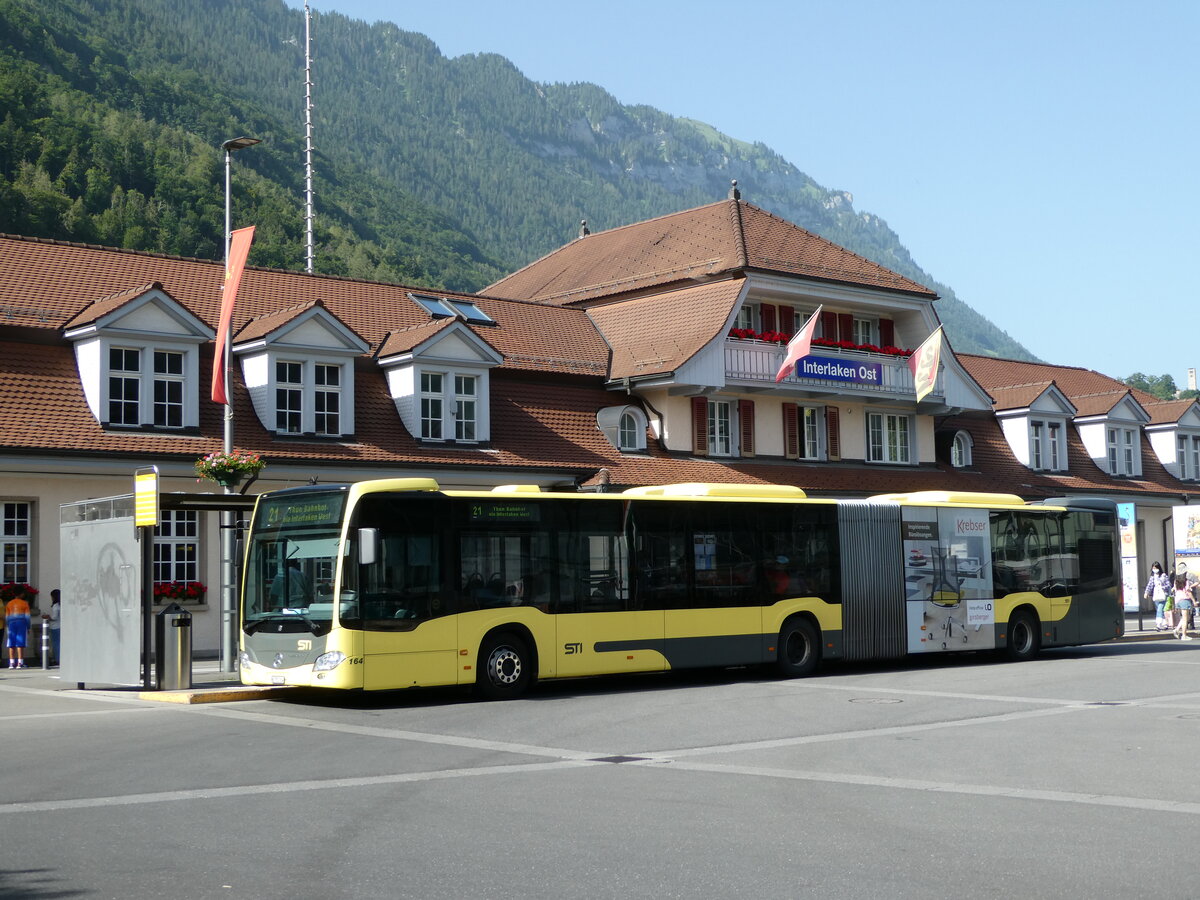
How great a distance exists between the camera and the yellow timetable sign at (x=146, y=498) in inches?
820

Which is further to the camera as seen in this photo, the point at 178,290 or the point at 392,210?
the point at 392,210

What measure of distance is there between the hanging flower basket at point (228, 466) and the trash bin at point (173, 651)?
363cm

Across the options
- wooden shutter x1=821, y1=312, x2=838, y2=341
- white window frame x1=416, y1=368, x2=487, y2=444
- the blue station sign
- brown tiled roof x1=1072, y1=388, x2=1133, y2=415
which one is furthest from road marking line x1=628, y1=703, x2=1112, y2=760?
brown tiled roof x1=1072, y1=388, x2=1133, y2=415

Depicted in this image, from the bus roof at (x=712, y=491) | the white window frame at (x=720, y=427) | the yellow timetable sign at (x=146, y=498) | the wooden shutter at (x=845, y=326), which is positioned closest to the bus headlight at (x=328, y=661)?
the yellow timetable sign at (x=146, y=498)

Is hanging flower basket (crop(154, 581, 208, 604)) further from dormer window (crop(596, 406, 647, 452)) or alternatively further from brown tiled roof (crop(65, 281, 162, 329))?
dormer window (crop(596, 406, 647, 452))

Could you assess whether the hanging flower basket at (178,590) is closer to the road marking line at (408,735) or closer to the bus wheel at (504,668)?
the road marking line at (408,735)

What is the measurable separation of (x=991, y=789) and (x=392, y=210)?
11681 cm

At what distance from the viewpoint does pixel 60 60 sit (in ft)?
345

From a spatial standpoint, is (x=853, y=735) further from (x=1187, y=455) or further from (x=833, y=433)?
(x=1187, y=455)

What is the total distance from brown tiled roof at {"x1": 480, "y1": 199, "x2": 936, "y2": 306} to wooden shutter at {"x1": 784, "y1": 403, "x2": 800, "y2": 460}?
11.9 ft

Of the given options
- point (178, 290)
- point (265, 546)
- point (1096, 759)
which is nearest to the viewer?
point (1096, 759)

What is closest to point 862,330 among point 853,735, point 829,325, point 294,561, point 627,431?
point 829,325

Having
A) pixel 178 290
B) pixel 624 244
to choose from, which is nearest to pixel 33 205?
pixel 624 244

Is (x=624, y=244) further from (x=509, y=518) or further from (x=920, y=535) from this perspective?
(x=509, y=518)
